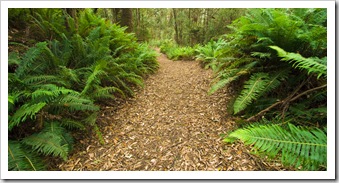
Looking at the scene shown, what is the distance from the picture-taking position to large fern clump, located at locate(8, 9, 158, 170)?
193 centimetres

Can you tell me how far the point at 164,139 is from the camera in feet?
8.28

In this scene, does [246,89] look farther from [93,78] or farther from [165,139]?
[93,78]

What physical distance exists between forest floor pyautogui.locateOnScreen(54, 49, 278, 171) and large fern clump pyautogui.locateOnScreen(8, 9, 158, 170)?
0.21 meters

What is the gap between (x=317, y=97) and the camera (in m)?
2.20

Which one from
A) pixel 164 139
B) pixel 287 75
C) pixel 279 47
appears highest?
pixel 279 47

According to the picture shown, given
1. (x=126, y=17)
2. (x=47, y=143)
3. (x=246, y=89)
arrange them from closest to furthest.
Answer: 1. (x=47, y=143)
2. (x=246, y=89)
3. (x=126, y=17)

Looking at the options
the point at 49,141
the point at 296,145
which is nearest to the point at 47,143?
the point at 49,141

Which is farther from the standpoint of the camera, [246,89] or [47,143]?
[246,89]

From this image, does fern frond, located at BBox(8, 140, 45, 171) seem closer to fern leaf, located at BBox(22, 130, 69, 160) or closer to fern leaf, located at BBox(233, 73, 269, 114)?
fern leaf, located at BBox(22, 130, 69, 160)

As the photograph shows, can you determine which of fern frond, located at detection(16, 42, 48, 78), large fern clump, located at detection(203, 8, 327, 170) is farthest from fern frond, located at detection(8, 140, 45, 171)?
large fern clump, located at detection(203, 8, 327, 170)

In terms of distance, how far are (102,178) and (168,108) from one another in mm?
1846

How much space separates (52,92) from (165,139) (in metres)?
1.60

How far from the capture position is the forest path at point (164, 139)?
206cm

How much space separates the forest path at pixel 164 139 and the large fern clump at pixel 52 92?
23cm
